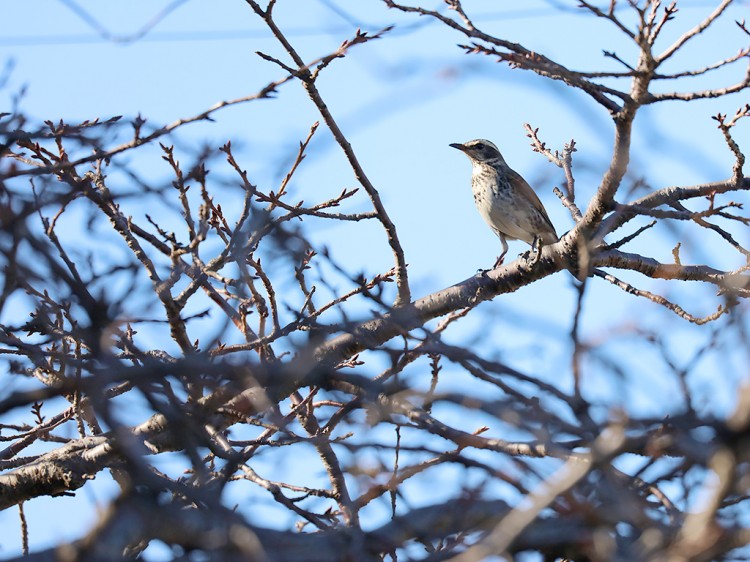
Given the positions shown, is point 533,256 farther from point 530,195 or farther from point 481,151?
point 481,151

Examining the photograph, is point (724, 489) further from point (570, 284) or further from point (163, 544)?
point (163, 544)

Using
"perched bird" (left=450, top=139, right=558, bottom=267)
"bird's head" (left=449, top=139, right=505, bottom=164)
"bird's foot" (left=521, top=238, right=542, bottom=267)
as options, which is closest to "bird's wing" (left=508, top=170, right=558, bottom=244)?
"perched bird" (left=450, top=139, right=558, bottom=267)

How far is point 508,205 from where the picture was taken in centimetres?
1071

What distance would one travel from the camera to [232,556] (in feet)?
9.78

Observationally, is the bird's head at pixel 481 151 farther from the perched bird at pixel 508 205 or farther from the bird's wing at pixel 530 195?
the bird's wing at pixel 530 195

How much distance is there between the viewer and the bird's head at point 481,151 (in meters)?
11.6

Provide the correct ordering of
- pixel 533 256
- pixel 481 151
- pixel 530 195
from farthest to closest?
pixel 481 151, pixel 530 195, pixel 533 256

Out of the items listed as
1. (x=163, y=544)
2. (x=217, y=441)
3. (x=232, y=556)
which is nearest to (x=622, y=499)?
(x=232, y=556)

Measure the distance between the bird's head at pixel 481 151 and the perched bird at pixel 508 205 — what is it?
0.28 ft

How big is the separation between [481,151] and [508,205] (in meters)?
1.25

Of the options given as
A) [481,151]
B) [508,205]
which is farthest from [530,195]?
[481,151]

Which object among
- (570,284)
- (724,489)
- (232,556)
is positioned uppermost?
(570,284)

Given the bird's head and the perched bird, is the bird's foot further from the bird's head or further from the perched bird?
the bird's head

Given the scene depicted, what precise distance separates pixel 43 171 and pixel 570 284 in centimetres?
221
